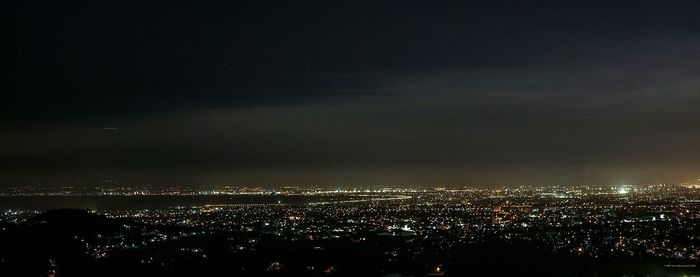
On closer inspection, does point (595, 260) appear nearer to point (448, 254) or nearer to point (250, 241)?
point (448, 254)

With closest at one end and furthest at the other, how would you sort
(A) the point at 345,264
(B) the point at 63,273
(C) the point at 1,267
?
(C) the point at 1,267 < (B) the point at 63,273 < (A) the point at 345,264

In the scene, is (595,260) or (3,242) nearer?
(3,242)

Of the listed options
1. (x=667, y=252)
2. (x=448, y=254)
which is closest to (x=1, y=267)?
(x=448, y=254)

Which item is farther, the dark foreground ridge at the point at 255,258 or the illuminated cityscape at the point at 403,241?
the illuminated cityscape at the point at 403,241

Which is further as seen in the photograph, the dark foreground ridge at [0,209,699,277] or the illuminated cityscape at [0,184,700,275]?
the illuminated cityscape at [0,184,700,275]

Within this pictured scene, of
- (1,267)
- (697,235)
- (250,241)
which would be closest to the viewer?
(1,267)

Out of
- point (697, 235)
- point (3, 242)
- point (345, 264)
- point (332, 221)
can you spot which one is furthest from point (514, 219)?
point (3, 242)

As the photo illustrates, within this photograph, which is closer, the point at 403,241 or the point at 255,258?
the point at 255,258

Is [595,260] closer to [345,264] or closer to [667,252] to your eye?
[667,252]
